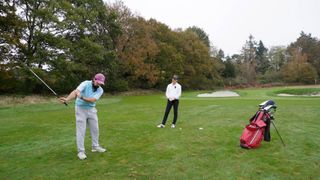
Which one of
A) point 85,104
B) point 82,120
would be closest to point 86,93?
point 85,104

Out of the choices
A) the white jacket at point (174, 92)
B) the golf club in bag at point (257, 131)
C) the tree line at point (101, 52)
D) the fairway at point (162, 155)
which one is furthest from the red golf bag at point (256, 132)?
the tree line at point (101, 52)

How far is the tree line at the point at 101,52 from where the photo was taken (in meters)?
29.2

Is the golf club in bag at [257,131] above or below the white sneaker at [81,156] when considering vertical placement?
above

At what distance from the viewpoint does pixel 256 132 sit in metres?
7.61

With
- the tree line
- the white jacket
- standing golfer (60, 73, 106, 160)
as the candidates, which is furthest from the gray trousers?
the tree line

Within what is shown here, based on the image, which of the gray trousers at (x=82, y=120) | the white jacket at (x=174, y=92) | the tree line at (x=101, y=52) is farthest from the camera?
the tree line at (x=101, y=52)

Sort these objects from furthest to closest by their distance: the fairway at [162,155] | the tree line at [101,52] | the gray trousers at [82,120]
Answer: the tree line at [101,52], the gray trousers at [82,120], the fairway at [162,155]

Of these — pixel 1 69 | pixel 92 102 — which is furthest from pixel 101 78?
pixel 1 69

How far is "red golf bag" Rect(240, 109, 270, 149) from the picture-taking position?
24.7 ft

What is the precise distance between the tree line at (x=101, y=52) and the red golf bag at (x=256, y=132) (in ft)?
80.9

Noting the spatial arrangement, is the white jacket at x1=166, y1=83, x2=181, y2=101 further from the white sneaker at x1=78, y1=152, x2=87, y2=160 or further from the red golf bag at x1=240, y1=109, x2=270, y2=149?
the white sneaker at x1=78, y1=152, x2=87, y2=160

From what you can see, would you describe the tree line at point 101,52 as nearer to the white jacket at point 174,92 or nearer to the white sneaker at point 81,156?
the white jacket at point 174,92

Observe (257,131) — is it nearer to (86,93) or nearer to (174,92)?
(174,92)

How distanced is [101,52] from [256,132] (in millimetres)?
30101
